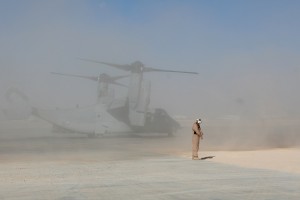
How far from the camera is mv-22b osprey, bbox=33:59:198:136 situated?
39094mm

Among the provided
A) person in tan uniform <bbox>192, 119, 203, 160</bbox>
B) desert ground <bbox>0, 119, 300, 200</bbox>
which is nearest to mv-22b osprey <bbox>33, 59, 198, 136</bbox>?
person in tan uniform <bbox>192, 119, 203, 160</bbox>

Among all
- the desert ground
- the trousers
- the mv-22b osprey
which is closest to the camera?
the desert ground

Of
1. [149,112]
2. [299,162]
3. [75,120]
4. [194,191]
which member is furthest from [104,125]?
[194,191]

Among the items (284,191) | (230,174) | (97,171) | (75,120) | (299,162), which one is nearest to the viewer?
(284,191)

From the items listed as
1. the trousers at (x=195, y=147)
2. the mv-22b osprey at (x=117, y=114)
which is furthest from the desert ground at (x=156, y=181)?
the mv-22b osprey at (x=117, y=114)

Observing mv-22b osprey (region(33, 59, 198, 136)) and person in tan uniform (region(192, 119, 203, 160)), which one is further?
mv-22b osprey (region(33, 59, 198, 136))

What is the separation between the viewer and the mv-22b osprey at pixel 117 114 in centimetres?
3909

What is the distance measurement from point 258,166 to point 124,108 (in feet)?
93.0

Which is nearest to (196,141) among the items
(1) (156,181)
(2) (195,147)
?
(2) (195,147)

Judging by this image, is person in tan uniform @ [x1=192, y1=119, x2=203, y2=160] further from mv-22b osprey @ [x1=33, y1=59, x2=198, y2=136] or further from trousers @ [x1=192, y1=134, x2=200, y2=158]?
mv-22b osprey @ [x1=33, y1=59, x2=198, y2=136]

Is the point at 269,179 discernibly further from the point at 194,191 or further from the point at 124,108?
the point at 124,108

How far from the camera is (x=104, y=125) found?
39.8 metres

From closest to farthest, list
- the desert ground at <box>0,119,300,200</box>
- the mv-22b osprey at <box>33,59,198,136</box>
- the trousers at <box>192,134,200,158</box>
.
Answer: the desert ground at <box>0,119,300,200</box> < the trousers at <box>192,134,200,158</box> < the mv-22b osprey at <box>33,59,198,136</box>

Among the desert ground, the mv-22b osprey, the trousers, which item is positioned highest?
the mv-22b osprey
